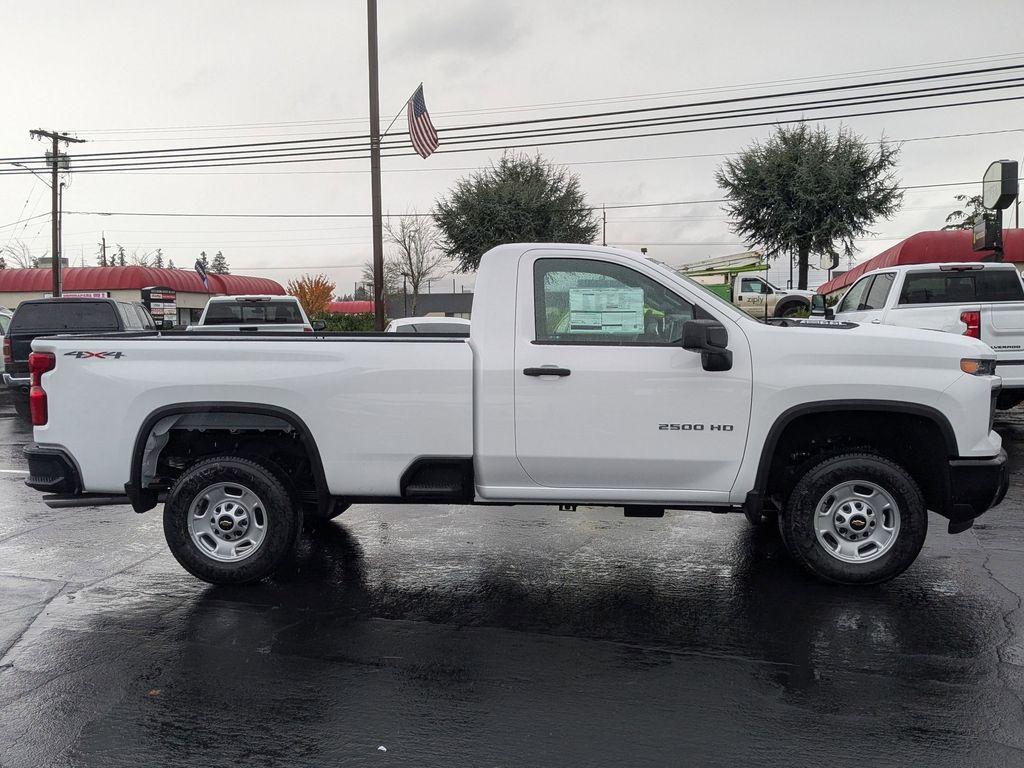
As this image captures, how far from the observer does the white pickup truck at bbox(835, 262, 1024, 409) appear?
36.4ft

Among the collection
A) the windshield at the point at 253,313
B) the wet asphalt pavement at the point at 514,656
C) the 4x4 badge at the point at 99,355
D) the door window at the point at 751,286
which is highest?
the door window at the point at 751,286

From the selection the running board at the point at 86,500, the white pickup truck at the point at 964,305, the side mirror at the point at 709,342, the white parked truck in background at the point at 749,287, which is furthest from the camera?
Answer: the white parked truck in background at the point at 749,287

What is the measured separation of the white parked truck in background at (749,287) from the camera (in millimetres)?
24562

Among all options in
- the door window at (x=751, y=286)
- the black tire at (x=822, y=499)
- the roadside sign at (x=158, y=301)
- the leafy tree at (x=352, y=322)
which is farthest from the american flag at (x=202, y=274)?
the black tire at (x=822, y=499)

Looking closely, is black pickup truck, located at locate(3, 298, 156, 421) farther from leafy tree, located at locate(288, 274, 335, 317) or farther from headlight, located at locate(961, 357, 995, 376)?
leafy tree, located at locate(288, 274, 335, 317)

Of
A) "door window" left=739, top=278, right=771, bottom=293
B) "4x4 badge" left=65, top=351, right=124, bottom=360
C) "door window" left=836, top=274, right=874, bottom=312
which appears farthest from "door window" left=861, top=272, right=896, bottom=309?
"door window" left=739, top=278, right=771, bottom=293

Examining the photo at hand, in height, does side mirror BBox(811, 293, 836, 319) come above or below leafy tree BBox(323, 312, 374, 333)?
below

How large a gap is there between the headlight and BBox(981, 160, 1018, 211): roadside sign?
12222 mm

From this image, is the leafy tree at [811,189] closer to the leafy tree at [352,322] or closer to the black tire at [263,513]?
the leafy tree at [352,322]

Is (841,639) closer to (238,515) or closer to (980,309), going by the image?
(238,515)

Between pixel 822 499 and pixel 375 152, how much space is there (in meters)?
18.0

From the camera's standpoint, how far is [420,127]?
21125 millimetres

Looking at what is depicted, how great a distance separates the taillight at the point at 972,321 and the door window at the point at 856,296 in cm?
188

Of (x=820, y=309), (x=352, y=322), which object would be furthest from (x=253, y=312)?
(x=352, y=322)
